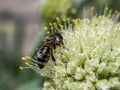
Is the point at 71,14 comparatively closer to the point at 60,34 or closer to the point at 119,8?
the point at 119,8

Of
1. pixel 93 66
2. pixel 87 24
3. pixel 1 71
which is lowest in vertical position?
pixel 1 71

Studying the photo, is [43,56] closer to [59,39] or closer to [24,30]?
[59,39]

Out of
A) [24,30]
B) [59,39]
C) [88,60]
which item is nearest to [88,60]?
[88,60]

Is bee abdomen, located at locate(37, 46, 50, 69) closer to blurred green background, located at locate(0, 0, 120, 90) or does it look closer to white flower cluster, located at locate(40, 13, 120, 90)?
white flower cluster, located at locate(40, 13, 120, 90)

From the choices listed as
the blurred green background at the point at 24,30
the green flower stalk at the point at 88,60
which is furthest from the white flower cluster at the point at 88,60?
the blurred green background at the point at 24,30

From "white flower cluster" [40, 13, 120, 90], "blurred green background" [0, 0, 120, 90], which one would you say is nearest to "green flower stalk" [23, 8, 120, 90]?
"white flower cluster" [40, 13, 120, 90]

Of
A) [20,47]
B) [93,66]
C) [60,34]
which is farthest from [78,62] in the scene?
[20,47]

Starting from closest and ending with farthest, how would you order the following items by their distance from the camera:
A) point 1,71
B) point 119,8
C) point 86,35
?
point 86,35 < point 119,8 < point 1,71
